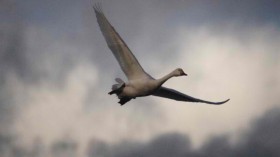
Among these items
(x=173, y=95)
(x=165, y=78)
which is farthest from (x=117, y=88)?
(x=173, y=95)

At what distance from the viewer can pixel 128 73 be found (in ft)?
159

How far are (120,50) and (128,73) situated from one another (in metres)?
1.73

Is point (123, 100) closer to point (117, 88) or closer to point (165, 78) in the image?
point (117, 88)

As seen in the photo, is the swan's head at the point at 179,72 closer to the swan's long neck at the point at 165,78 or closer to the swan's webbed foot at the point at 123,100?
the swan's long neck at the point at 165,78

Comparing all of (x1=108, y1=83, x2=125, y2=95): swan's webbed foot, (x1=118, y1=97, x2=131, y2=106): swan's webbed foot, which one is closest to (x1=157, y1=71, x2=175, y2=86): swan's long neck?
(x1=108, y1=83, x2=125, y2=95): swan's webbed foot

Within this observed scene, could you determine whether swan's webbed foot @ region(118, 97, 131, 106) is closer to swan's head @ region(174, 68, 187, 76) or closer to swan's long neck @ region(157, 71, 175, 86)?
swan's long neck @ region(157, 71, 175, 86)

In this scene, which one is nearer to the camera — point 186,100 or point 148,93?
point 148,93

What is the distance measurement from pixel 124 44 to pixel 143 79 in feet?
8.99

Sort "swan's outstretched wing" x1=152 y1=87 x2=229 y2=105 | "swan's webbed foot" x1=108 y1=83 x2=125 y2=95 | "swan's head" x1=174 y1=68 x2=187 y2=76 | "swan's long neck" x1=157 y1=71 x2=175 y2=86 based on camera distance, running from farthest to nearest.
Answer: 1. "swan's outstretched wing" x1=152 y1=87 x2=229 y2=105
2. "swan's head" x1=174 y1=68 x2=187 y2=76
3. "swan's webbed foot" x1=108 y1=83 x2=125 y2=95
4. "swan's long neck" x1=157 y1=71 x2=175 y2=86

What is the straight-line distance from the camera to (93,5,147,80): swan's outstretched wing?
157 ft

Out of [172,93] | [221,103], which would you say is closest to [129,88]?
[172,93]

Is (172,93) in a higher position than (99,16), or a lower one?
lower

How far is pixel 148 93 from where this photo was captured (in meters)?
47.5

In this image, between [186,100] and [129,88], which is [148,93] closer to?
[129,88]
